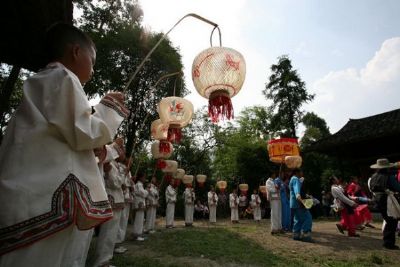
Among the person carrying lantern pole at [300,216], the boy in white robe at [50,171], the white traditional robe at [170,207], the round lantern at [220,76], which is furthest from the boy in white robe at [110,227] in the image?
the white traditional robe at [170,207]

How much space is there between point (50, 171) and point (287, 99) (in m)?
33.8

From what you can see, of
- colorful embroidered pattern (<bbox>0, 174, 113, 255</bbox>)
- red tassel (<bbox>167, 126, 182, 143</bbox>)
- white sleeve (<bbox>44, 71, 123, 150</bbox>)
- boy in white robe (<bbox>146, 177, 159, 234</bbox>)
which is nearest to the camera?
colorful embroidered pattern (<bbox>0, 174, 113, 255</bbox>)

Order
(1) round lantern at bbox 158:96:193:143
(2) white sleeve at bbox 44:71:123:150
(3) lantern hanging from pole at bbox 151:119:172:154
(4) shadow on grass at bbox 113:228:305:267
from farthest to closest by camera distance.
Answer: (3) lantern hanging from pole at bbox 151:119:172:154, (1) round lantern at bbox 158:96:193:143, (4) shadow on grass at bbox 113:228:305:267, (2) white sleeve at bbox 44:71:123:150

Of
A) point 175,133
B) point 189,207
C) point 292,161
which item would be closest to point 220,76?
Answer: point 175,133

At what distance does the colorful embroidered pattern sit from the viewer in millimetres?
1555

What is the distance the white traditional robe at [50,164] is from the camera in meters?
1.59

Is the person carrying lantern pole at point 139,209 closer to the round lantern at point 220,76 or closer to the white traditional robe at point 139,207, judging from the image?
the white traditional robe at point 139,207

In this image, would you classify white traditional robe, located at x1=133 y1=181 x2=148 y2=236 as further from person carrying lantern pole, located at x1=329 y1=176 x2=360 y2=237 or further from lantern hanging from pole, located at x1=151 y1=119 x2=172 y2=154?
person carrying lantern pole, located at x1=329 y1=176 x2=360 y2=237

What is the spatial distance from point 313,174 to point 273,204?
703 inches

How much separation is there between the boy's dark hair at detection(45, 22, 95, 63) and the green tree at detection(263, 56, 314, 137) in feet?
106

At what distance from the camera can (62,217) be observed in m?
1.66

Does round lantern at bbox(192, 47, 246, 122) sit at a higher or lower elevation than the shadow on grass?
higher

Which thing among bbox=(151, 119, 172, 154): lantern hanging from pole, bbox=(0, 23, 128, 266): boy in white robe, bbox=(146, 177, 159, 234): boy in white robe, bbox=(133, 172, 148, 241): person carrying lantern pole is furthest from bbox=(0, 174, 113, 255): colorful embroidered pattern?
bbox=(146, 177, 159, 234): boy in white robe

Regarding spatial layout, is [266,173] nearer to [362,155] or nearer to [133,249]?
[362,155]
